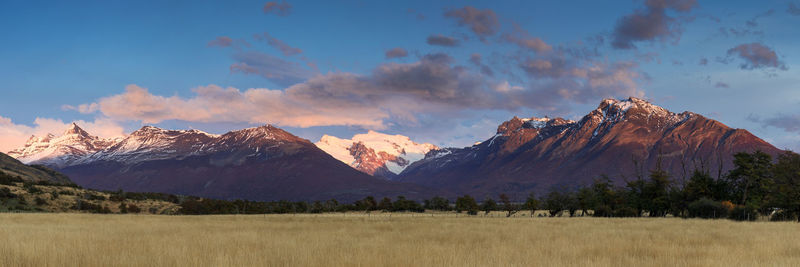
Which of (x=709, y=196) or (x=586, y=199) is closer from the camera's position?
(x=709, y=196)

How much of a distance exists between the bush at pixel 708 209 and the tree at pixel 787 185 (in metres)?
5.05

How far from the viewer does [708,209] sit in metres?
59.5

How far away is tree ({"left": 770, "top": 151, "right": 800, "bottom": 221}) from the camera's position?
171 ft

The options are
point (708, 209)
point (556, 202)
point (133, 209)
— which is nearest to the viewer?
point (708, 209)

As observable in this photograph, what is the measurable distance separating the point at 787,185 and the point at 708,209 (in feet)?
27.0

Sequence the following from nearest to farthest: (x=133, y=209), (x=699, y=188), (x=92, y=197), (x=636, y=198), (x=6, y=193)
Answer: (x=699, y=188) < (x=6, y=193) < (x=636, y=198) < (x=133, y=209) < (x=92, y=197)

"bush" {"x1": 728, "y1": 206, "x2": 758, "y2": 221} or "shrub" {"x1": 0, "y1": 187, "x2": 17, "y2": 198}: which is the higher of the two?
"bush" {"x1": 728, "y1": 206, "x2": 758, "y2": 221}

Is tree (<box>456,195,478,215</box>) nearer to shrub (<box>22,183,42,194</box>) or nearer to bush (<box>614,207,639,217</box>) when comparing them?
bush (<box>614,207,639,217</box>)

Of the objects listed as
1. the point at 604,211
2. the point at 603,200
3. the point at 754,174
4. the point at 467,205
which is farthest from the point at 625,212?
the point at 467,205

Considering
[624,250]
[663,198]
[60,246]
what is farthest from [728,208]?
[60,246]

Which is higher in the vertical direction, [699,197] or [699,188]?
[699,188]

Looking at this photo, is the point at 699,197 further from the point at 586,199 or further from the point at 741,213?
the point at 586,199

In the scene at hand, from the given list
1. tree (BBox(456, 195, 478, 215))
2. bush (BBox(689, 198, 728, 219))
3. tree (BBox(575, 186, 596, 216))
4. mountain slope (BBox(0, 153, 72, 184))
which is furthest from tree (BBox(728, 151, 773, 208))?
mountain slope (BBox(0, 153, 72, 184))

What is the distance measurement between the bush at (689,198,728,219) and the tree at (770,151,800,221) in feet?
16.6
